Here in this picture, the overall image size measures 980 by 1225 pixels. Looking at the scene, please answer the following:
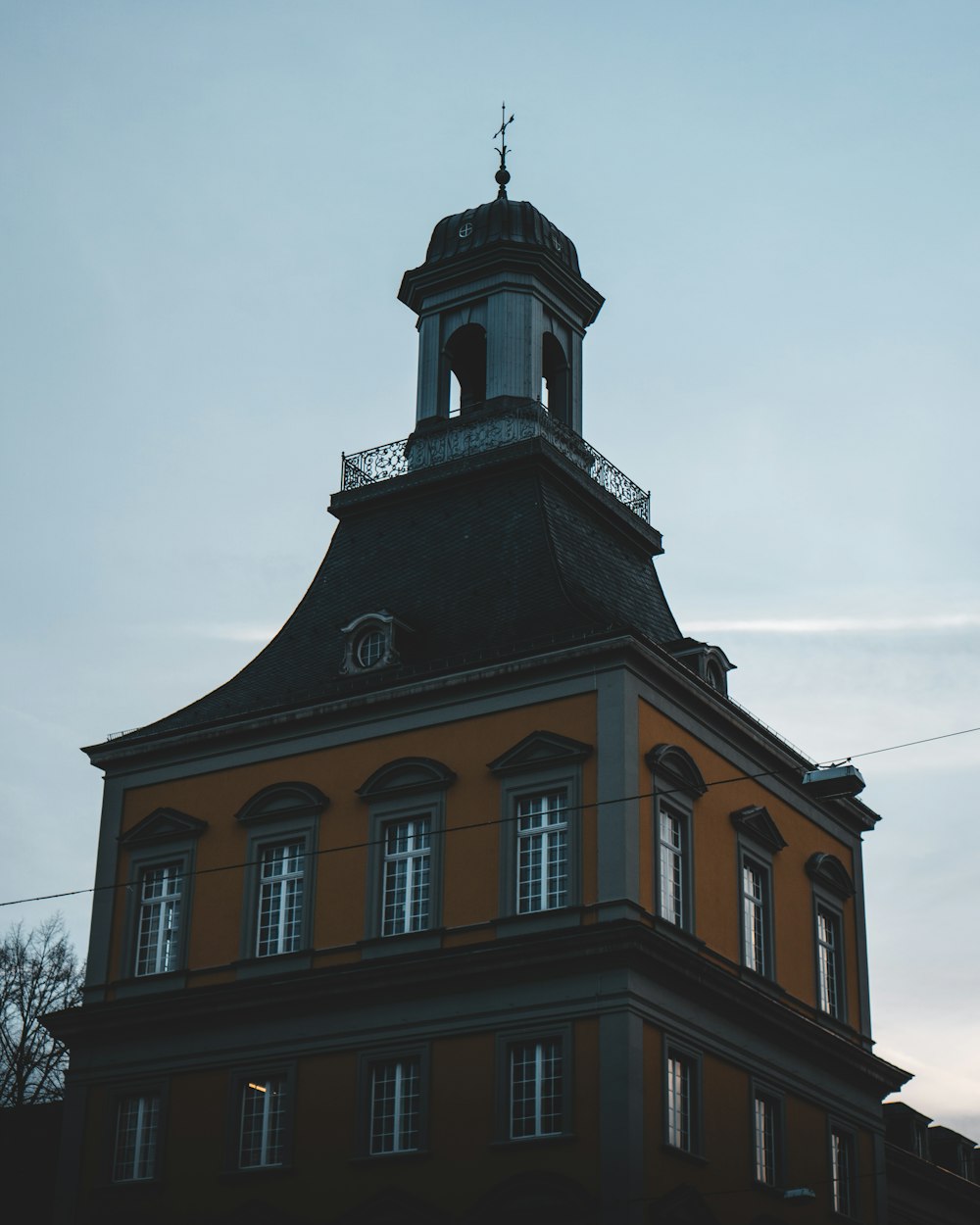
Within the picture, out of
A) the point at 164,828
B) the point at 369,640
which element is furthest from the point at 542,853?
the point at 164,828

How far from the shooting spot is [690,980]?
122ft

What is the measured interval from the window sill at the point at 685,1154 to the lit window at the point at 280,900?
876 centimetres

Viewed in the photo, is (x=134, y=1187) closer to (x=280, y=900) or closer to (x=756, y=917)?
(x=280, y=900)

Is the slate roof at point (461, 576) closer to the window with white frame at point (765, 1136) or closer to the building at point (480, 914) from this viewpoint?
the building at point (480, 914)

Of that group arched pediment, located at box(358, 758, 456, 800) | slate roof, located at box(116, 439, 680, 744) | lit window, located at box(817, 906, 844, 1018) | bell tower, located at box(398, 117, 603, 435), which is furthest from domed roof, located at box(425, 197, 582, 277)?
lit window, located at box(817, 906, 844, 1018)

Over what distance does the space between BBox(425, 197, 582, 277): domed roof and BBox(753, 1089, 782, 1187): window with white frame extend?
21253mm

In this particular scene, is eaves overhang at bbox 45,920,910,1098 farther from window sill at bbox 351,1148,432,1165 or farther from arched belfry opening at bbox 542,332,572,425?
arched belfry opening at bbox 542,332,572,425

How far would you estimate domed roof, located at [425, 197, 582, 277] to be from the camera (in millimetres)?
49594

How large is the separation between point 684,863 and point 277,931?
8446 millimetres

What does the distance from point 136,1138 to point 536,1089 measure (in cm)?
942

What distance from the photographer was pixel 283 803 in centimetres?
4172

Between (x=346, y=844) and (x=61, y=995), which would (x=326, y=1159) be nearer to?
(x=346, y=844)

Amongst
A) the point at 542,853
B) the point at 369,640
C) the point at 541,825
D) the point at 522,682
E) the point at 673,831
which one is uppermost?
the point at 369,640

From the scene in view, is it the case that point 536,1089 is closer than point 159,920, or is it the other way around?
point 536,1089
